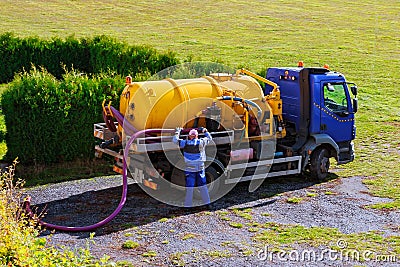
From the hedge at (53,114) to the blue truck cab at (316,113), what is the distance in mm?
4667

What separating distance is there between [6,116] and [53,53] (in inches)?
628

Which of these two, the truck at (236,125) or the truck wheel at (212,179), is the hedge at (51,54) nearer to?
the truck at (236,125)

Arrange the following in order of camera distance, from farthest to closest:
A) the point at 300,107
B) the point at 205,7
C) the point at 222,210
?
the point at 205,7, the point at 300,107, the point at 222,210

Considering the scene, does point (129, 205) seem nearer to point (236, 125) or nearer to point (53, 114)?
point (236, 125)

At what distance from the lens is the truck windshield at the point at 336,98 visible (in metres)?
15.7

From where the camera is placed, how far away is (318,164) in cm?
1585

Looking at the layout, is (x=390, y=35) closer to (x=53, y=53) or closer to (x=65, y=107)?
(x=53, y=53)

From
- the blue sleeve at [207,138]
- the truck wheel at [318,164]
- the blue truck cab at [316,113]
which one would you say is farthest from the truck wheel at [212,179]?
the truck wheel at [318,164]

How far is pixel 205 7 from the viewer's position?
161ft

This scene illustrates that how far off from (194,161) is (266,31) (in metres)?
29.8

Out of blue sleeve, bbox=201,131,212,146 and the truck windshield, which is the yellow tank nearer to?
blue sleeve, bbox=201,131,212,146

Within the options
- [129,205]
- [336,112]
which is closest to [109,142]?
[129,205]

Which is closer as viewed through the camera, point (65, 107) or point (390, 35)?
point (65, 107)

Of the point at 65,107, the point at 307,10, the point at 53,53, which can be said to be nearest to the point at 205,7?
the point at 307,10
